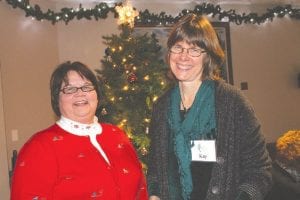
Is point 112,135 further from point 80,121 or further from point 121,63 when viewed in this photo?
point 121,63

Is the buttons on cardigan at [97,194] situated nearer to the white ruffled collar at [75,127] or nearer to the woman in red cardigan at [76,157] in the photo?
the woman in red cardigan at [76,157]

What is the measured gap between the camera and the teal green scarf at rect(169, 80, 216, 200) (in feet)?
5.87

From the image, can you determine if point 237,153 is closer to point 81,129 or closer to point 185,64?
point 185,64

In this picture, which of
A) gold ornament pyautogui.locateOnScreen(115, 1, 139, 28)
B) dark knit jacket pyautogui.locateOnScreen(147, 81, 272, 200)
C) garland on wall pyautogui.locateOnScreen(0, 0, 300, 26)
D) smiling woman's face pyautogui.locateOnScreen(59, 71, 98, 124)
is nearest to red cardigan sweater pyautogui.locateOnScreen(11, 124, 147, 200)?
smiling woman's face pyautogui.locateOnScreen(59, 71, 98, 124)

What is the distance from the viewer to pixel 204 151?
1.75m

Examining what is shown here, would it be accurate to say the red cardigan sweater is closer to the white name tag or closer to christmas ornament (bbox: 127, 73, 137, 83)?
the white name tag

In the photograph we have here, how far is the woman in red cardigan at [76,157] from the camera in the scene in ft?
5.91

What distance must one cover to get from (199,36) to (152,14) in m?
4.33

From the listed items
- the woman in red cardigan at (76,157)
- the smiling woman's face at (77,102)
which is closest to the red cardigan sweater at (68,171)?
the woman in red cardigan at (76,157)

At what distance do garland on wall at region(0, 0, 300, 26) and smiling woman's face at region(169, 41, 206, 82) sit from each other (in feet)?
12.0

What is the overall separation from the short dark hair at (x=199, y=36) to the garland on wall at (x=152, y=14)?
364cm

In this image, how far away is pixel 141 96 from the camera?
4281mm

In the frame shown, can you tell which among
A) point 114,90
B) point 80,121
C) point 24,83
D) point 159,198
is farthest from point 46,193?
point 24,83

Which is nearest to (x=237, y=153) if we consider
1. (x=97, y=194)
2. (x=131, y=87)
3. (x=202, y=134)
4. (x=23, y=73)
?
(x=202, y=134)
